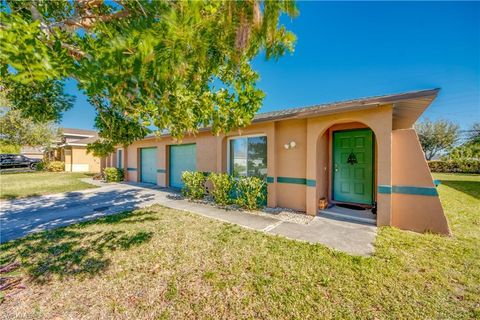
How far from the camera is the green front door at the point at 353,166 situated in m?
6.32

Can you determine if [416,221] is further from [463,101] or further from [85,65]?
[463,101]

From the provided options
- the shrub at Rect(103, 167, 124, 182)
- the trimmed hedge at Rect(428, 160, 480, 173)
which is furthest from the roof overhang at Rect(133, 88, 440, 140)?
the trimmed hedge at Rect(428, 160, 480, 173)

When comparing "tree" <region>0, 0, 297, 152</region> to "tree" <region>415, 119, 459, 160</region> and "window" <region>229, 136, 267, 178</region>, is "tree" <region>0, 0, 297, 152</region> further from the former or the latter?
"tree" <region>415, 119, 459, 160</region>

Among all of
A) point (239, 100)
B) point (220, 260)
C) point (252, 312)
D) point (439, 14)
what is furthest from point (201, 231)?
point (439, 14)

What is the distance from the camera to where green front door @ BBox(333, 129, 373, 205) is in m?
6.32

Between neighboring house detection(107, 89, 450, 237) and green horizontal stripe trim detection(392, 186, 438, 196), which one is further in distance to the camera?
neighboring house detection(107, 89, 450, 237)

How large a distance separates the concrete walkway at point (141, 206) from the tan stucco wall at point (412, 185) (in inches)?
34.3

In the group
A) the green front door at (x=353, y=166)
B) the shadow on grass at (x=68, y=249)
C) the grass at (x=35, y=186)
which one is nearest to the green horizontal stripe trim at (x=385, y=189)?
the green front door at (x=353, y=166)

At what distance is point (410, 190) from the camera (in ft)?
15.8

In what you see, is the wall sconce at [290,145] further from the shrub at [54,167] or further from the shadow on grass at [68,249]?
the shrub at [54,167]

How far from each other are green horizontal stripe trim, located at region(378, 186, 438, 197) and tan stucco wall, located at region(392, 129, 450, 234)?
5cm

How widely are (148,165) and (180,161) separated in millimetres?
3746

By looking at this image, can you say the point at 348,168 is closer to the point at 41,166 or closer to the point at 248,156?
the point at 248,156

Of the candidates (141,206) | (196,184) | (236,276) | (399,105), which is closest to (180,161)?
(196,184)
